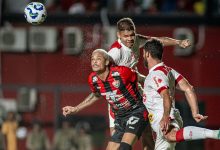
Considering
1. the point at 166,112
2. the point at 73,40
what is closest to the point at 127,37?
the point at 166,112

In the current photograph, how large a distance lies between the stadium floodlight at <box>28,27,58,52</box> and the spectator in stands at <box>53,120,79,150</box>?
3.02m

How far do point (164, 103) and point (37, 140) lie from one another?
423 inches

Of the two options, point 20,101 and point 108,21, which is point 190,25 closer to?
point 108,21

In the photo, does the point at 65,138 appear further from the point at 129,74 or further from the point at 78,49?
the point at 129,74

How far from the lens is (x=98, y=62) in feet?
38.6

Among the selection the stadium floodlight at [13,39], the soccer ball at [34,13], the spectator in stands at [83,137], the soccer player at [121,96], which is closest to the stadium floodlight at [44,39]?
the stadium floodlight at [13,39]

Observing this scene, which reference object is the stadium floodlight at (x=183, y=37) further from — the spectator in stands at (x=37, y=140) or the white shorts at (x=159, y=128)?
the white shorts at (x=159, y=128)

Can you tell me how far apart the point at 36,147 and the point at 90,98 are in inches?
362

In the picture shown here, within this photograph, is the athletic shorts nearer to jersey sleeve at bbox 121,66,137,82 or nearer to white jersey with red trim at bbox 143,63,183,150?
white jersey with red trim at bbox 143,63,183,150

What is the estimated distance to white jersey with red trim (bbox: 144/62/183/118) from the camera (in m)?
11.3

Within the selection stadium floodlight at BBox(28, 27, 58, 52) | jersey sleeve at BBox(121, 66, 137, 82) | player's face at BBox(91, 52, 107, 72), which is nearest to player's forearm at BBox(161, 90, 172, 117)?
jersey sleeve at BBox(121, 66, 137, 82)

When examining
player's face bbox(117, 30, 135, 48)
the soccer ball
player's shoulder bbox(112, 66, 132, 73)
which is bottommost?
player's shoulder bbox(112, 66, 132, 73)

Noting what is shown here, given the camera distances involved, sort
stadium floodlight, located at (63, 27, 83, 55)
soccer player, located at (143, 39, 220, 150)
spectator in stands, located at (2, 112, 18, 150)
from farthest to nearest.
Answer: stadium floodlight, located at (63, 27, 83, 55) < spectator in stands, located at (2, 112, 18, 150) < soccer player, located at (143, 39, 220, 150)

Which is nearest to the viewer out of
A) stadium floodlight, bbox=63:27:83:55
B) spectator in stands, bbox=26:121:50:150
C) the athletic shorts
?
the athletic shorts
